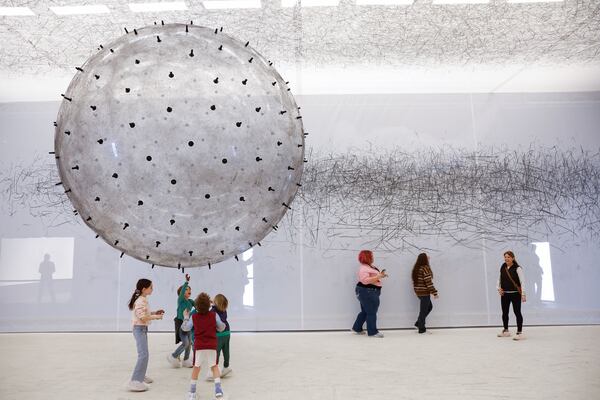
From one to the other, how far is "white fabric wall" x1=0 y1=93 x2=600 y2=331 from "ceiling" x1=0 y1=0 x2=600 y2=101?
1.18 feet

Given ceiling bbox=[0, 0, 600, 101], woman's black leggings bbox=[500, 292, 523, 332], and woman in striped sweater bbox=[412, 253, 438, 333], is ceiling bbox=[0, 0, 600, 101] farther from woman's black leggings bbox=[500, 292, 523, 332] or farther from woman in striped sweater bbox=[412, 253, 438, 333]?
woman's black leggings bbox=[500, 292, 523, 332]

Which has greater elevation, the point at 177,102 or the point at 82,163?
the point at 177,102

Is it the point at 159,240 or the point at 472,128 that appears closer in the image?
the point at 159,240

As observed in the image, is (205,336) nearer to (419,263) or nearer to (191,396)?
(191,396)

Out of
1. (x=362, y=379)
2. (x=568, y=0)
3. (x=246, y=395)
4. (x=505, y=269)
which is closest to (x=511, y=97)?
(x=568, y=0)

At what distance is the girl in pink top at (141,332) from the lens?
383 cm

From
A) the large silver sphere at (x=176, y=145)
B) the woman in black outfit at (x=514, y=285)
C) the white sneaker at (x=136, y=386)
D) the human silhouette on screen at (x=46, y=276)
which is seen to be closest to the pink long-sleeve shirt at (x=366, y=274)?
the woman in black outfit at (x=514, y=285)

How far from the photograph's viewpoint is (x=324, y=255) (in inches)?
318

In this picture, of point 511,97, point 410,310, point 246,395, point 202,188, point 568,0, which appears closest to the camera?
point 202,188

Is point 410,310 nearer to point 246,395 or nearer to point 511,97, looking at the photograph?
point 511,97

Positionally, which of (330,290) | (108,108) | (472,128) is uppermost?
(472,128)

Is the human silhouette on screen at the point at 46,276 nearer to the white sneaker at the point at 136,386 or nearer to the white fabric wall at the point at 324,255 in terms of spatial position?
the white fabric wall at the point at 324,255

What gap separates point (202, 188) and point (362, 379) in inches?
134

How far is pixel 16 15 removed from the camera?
21.4ft
